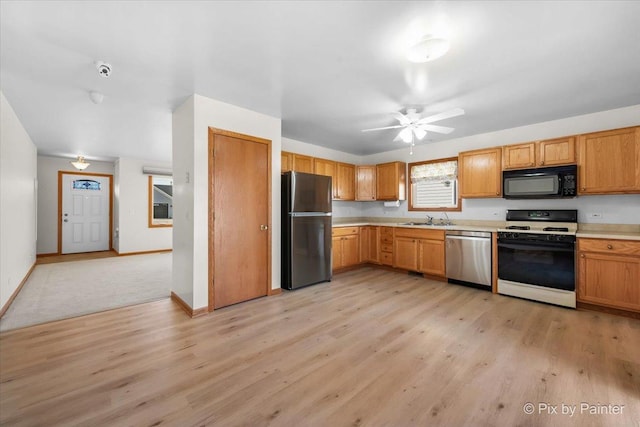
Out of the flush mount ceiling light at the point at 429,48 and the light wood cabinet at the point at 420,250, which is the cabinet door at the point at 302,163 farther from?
the flush mount ceiling light at the point at 429,48

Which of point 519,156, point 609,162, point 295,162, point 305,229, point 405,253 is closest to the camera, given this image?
point 609,162

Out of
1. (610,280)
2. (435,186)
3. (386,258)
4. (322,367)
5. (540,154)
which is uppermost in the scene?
(540,154)

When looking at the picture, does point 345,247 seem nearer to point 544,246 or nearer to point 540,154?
point 544,246

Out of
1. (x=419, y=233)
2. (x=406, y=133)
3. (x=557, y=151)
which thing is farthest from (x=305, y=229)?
(x=557, y=151)

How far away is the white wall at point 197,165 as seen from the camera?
3.15 m

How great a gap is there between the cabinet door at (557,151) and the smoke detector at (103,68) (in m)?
5.22

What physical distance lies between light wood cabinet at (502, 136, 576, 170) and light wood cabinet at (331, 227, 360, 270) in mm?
2730

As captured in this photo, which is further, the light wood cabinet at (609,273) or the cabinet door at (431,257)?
the cabinet door at (431,257)

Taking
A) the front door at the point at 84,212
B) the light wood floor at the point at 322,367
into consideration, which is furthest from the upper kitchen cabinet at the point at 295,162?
the front door at the point at 84,212

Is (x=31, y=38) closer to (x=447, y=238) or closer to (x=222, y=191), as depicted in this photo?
(x=222, y=191)

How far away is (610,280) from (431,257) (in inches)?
83.0

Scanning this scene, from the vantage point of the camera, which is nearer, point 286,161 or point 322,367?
point 322,367

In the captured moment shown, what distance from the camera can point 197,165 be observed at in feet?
10.4

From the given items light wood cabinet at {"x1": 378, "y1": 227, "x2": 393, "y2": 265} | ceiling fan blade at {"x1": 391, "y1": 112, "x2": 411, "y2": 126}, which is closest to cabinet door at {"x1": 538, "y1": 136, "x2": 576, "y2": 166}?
ceiling fan blade at {"x1": 391, "y1": 112, "x2": 411, "y2": 126}
